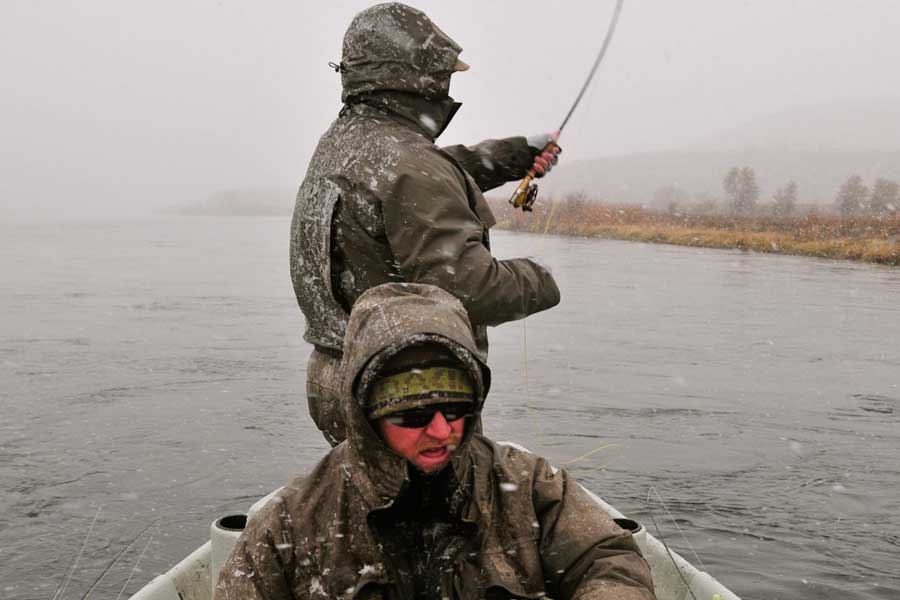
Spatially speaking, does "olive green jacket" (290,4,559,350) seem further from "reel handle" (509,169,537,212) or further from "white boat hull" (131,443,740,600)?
"reel handle" (509,169,537,212)

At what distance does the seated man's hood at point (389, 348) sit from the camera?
1.95 meters

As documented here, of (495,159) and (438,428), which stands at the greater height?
(495,159)

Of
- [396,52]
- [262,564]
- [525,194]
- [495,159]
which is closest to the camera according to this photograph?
[262,564]

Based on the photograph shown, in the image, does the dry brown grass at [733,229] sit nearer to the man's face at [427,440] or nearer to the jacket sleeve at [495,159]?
the jacket sleeve at [495,159]

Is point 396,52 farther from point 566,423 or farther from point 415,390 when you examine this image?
point 566,423

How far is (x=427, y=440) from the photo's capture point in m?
2.00

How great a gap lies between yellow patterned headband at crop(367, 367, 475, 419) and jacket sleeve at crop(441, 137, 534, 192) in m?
1.79

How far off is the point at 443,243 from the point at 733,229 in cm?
3850

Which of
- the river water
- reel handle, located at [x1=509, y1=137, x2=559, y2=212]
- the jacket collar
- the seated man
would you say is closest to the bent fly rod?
reel handle, located at [x1=509, y1=137, x2=559, y2=212]

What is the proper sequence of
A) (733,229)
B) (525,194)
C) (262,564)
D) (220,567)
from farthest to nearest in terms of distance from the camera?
(733,229) → (525,194) → (220,567) → (262,564)

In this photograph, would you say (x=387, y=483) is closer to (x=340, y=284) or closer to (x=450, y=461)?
(x=450, y=461)

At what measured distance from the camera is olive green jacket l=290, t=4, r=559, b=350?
2.74 m

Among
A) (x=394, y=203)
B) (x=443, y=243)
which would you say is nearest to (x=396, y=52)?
(x=394, y=203)

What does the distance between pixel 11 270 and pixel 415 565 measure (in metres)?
27.0
